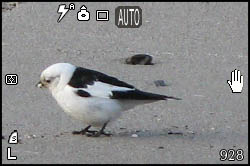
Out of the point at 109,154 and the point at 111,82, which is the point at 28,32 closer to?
the point at 111,82

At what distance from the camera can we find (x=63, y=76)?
5523mm

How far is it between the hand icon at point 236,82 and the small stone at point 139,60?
2.09ft

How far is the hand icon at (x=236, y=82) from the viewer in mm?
6523

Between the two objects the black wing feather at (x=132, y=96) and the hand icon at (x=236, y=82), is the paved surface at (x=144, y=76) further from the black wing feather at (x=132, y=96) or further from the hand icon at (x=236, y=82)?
the black wing feather at (x=132, y=96)

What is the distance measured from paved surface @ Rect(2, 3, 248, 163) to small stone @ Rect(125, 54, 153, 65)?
59mm

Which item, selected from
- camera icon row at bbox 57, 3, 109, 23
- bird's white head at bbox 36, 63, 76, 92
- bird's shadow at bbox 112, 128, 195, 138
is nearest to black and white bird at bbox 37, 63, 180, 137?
bird's white head at bbox 36, 63, 76, 92

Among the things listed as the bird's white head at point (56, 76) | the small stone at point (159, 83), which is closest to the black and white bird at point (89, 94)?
the bird's white head at point (56, 76)

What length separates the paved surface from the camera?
5.33 metres

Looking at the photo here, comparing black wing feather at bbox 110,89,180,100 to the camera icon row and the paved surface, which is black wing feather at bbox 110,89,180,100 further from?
the camera icon row

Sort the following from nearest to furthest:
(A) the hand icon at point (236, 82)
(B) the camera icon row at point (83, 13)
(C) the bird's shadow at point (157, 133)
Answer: (C) the bird's shadow at point (157, 133) → (A) the hand icon at point (236, 82) → (B) the camera icon row at point (83, 13)

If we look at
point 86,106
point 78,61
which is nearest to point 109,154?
point 86,106

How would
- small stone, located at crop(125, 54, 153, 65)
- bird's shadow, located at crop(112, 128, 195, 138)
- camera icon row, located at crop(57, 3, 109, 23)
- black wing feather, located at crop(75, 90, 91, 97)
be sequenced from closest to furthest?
black wing feather, located at crop(75, 90, 91, 97) → bird's shadow, located at crop(112, 128, 195, 138) → small stone, located at crop(125, 54, 153, 65) → camera icon row, located at crop(57, 3, 109, 23)

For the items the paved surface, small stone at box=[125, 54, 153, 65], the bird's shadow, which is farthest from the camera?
small stone at box=[125, 54, 153, 65]

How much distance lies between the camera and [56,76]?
552 centimetres
